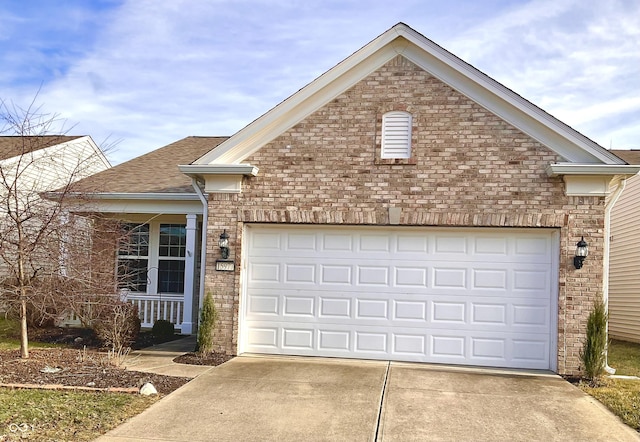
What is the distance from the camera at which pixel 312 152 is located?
996 centimetres

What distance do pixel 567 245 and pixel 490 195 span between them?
1.50 metres

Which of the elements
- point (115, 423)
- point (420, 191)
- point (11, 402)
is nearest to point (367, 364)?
point (420, 191)

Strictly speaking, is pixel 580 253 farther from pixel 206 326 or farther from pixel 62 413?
pixel 62 413

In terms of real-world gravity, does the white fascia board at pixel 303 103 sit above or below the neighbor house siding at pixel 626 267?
above

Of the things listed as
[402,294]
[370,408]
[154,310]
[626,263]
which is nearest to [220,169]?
[402,294]

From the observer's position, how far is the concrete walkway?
28.1 feet

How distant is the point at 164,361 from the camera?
939 centimetres

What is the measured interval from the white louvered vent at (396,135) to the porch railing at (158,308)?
6650mm

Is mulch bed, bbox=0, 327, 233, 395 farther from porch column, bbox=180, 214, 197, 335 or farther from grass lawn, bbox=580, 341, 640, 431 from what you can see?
grass lawn, bbox=580, 341, 640, 431

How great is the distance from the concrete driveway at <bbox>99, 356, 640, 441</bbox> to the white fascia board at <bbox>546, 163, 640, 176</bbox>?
3.36m

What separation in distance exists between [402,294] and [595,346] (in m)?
3.16

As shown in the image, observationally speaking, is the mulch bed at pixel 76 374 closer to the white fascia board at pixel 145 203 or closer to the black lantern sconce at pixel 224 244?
the black lantern sconce at pixel 224 244

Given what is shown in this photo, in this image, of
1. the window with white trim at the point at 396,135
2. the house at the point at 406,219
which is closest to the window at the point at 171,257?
the house at the point at 406,219

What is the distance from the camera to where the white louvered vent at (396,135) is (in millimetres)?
9750
